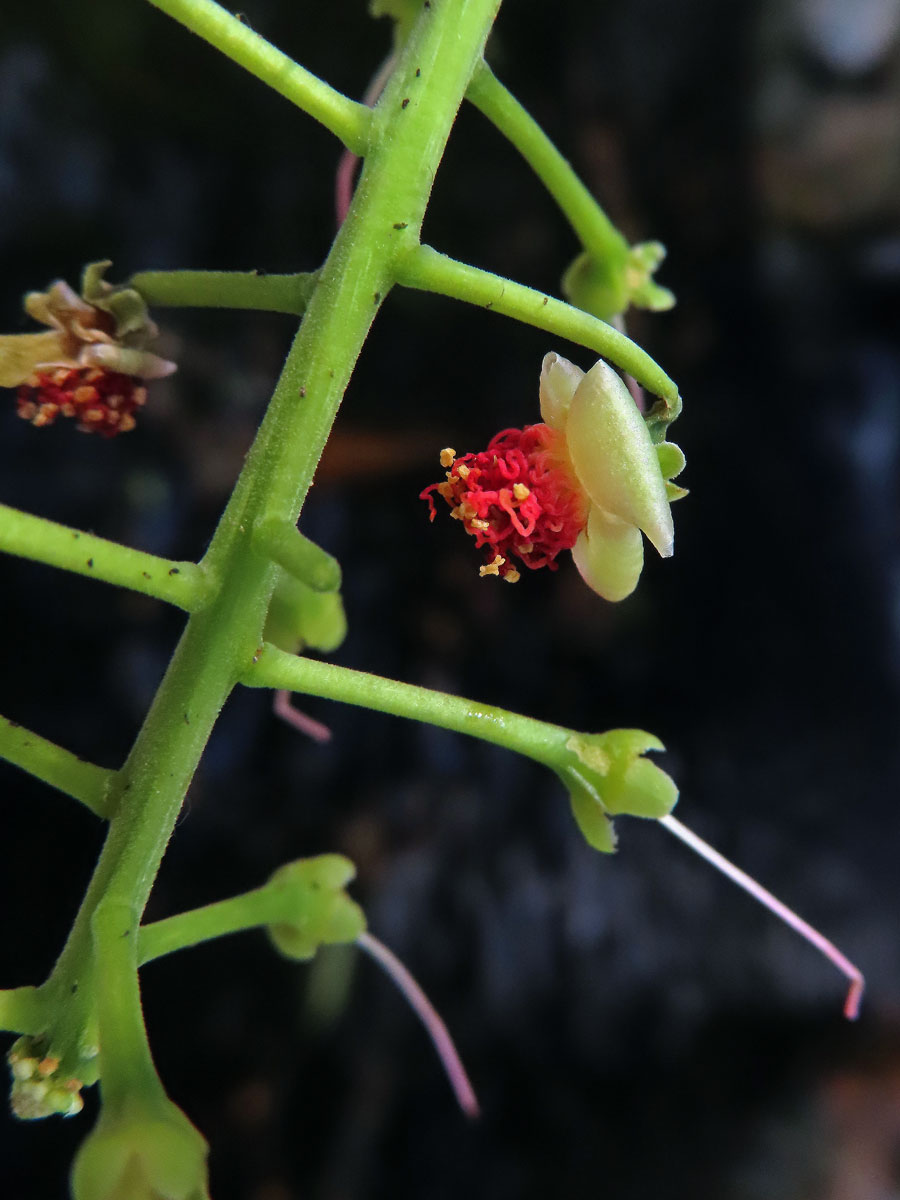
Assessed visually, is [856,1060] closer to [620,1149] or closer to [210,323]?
[620,1149]

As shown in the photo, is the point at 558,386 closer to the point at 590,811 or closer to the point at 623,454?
the point at 623,454

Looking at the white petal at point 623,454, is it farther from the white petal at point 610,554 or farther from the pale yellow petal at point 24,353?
the pale yellow petal at point 24,353

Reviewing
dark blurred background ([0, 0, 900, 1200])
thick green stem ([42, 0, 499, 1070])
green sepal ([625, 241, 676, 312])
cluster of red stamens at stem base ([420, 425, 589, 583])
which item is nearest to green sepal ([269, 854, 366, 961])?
thick green stem ([42, 0, 499, 1070])

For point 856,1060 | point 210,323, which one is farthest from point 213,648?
point 856,1060

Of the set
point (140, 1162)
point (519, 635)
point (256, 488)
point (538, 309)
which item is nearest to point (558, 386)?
point (538, 309)

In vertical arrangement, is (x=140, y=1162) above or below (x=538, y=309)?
below

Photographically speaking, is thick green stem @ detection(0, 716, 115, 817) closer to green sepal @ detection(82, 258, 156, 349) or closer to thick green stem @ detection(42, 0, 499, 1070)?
thick green stem @ detection(42, 0, 499, 1070)

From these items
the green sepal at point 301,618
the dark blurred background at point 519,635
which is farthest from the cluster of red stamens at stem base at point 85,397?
the dark blurred background at point 519,635
